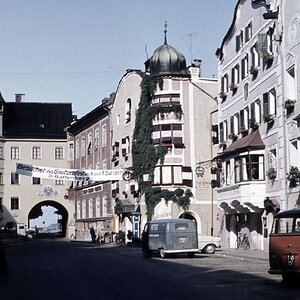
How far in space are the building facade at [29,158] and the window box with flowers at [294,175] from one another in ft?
166

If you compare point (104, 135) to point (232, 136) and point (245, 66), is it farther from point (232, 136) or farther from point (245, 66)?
point (245, 66)

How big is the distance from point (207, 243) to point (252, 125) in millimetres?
7778

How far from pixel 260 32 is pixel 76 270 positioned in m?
20.7

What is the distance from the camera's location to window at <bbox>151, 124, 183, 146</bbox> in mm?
52906

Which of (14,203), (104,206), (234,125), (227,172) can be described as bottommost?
(104,206)

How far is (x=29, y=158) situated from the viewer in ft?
275

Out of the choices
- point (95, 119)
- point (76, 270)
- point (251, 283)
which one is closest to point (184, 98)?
point (95, 119)

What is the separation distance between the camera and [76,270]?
23.1m

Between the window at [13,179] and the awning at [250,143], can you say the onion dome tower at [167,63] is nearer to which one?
the awning at [250,143]

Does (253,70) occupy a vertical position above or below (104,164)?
above

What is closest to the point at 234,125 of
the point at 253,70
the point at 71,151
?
the point at 253,70

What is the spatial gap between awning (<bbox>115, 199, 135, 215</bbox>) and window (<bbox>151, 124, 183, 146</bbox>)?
287 inches

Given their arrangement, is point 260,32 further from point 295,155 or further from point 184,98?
point 184,98

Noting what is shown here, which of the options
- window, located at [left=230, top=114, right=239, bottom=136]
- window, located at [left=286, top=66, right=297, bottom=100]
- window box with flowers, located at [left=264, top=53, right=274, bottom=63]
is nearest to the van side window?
window, located at [left=286, top=66, right=297, bottom=100]
